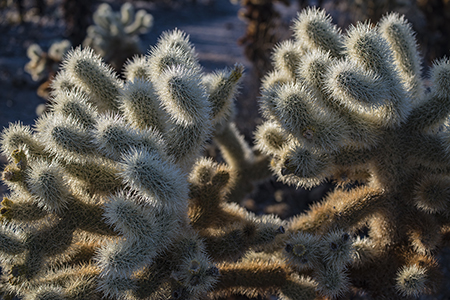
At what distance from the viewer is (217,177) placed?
234cm

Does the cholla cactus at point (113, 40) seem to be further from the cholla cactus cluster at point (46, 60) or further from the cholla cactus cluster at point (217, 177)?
the cholla cactus cluster at point (217, 177)

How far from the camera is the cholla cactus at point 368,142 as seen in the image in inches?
71.0

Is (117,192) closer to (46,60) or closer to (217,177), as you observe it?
(217,177)

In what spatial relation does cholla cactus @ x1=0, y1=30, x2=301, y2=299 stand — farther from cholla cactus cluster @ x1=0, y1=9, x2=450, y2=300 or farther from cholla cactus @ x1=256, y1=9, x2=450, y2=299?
cholla cactus @ x1=256, y1=9, x2=450, y2=299

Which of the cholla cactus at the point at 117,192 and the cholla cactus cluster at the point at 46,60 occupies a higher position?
the cholla cactus cluster at the point at 46,60

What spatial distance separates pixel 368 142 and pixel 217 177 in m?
0.98

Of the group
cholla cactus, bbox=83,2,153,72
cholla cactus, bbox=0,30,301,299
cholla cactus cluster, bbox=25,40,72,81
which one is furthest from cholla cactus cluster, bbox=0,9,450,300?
cholla cactus, bbox=83,2,153,72

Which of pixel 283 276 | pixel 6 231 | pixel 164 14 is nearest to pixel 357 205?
pixel 283 276

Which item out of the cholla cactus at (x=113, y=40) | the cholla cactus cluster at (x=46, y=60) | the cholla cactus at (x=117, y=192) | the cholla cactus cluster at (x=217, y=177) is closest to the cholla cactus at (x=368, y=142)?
the cholla cactus cluster at (x=217, y=177)

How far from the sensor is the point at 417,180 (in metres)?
2.15

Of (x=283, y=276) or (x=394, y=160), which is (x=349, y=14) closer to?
(x=394, y=160)

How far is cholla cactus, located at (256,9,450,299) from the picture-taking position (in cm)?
180

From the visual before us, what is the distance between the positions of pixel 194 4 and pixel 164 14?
159 cm

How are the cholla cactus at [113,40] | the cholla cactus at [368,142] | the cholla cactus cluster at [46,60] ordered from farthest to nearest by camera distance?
the cholla cactus at [113,40] < the cholla cactus cluster at [46,60] < the cholla cactus at [368,142]
